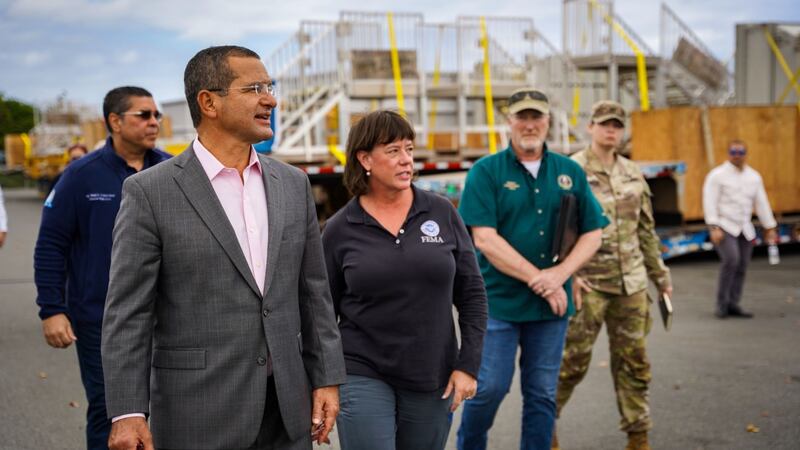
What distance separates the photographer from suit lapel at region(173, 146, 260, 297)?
254cm

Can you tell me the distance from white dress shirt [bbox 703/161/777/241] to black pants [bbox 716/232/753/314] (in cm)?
16

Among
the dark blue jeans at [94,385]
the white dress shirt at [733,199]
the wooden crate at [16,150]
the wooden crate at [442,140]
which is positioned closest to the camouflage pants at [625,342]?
the dark blue jeans at [94,385]

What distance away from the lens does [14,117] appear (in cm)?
10319

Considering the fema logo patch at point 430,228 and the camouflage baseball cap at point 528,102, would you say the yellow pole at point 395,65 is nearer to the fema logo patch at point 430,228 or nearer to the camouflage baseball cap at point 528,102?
the camouflage baseball cap at point 528,102

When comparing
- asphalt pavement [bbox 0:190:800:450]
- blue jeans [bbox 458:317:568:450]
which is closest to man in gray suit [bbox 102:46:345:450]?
blue jeans [bbox 458:317:568:450]

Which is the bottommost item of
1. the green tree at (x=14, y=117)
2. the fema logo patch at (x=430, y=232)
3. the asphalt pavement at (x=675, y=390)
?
the asphalt pavement at (x=675, y=390)

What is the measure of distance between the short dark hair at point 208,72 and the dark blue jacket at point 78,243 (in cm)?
184

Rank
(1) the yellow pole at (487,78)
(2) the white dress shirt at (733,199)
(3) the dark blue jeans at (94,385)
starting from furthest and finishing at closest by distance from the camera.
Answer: (1) the yellow pole at (487,78) < (2) the white dress shirt at (733,199) < (3) the dark blue jeans at (94,385)

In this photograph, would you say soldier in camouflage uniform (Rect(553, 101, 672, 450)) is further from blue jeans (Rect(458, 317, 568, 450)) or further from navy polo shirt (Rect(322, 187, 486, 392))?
navy polo shirt (Rect(322, 187, 486, 392))

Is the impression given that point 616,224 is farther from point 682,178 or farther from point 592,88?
point 592,88

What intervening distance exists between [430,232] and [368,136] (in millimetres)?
479

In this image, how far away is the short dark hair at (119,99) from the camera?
4570 millimetres

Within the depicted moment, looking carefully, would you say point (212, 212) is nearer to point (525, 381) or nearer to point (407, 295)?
point (407, 295)

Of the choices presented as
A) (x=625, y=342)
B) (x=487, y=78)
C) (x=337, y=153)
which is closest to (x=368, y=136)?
(x=625, y=342)
